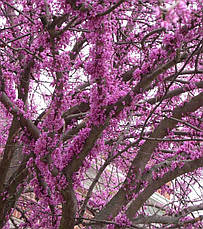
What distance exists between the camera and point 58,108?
4074mm

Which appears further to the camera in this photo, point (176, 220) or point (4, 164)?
point (4, 164)

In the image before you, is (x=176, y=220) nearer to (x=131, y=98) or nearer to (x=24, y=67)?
(x=131, y=98)

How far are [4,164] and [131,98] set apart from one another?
103 inches

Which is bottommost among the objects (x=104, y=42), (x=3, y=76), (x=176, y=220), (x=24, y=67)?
(x=176, y=220)

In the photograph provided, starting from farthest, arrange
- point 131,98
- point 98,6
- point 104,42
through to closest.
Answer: point 131,98, point 104,42, point 98,6

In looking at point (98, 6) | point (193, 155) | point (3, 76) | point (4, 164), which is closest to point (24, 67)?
point (3, 76)

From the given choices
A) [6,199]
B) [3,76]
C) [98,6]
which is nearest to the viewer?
[98,6]

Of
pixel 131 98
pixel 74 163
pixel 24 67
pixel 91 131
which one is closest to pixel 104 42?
pixel 131 98

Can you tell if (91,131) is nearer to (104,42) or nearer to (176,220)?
(104,42)

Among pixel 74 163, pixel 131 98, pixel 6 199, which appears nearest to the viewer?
pixel 131 98

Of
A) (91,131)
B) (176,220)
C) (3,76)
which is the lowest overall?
(176,220)

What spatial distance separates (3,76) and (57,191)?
1828 mm

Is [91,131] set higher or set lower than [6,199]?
higher

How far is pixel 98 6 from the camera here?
132 inches
